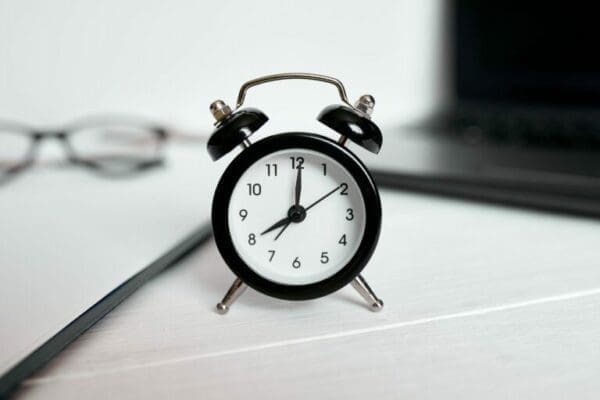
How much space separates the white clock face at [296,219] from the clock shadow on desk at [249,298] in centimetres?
3

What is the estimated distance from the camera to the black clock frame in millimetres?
460

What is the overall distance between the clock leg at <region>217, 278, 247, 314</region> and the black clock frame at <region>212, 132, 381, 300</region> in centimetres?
1

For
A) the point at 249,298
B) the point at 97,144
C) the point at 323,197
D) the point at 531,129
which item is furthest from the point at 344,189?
the point at 97,144

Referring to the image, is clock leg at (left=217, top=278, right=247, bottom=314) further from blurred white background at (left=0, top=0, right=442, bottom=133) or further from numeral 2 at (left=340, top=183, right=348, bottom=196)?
blurred white background at (left=0, top=0, right=442, bottom=133)

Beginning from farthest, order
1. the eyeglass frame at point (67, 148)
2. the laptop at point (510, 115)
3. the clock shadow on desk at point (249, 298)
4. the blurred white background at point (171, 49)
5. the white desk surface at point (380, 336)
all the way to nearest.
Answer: the blurred white background at point (171, 49) < the eyeglass frame at point (67, 148) < the laptop at point (510, 115) < the clock shadow on desk at point (249, 298) < the white desk surface at point (380, 336)

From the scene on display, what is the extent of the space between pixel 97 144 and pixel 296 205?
2.12 ft

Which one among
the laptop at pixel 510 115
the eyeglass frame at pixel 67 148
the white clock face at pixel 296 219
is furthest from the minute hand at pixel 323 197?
the eyeglass frame at pixel 67 148

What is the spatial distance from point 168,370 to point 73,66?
31.2 inches

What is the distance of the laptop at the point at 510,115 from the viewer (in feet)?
2.39

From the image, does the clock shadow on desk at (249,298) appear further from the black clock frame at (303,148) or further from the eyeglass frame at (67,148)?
the eyeglass frame at (67,148)

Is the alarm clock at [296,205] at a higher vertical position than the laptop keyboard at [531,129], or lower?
A: higher

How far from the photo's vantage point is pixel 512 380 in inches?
15.3

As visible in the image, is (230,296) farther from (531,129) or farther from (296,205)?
(531,129)

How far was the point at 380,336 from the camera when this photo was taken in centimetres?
44
